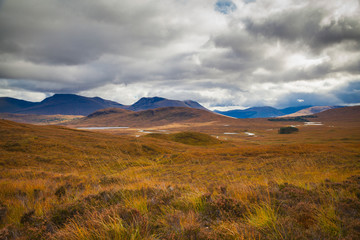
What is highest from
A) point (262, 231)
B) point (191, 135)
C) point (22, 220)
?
point (262, 231)

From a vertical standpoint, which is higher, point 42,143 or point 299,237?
point 299,237

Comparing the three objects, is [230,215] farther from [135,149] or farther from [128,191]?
[135,149]

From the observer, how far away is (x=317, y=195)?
4969 millimetres

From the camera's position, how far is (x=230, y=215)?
13.4 feet

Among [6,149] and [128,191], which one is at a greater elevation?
[128,191]

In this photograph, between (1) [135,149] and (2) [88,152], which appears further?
(1) [135,149]

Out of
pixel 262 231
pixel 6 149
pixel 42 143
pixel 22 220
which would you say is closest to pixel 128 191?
pixel 22 220

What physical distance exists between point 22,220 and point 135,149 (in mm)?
27281

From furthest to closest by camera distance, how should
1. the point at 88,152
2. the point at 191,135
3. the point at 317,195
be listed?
the point at 191,135, the point at 88,152, the point at 317,195

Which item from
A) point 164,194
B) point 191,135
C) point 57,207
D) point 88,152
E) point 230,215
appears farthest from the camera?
point 191,135

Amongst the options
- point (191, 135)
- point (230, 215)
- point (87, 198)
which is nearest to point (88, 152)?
point (87, 198)

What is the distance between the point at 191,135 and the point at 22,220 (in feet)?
199

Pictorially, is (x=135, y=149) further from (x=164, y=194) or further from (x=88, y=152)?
Answer: (x=164, y=194)

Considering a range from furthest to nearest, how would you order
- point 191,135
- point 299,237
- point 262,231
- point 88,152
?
point 191,135 → point 88,152 → point 262,231 → point 299,237
